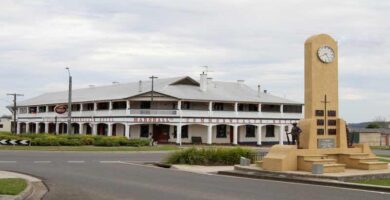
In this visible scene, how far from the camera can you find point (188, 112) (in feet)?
196

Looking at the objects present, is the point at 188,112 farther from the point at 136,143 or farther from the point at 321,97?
the point at 321,97

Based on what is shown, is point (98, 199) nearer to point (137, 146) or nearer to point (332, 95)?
point (332, 95)

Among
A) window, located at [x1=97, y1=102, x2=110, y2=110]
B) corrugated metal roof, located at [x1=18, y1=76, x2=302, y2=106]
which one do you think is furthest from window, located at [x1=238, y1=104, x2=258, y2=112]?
window, located at [x1=97, y1=102, x2=110, y2=110]

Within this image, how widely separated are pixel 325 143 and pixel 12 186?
1260 cm

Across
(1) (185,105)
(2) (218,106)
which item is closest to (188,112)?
(1) (185,105)

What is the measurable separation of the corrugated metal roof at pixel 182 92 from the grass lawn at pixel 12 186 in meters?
42.2

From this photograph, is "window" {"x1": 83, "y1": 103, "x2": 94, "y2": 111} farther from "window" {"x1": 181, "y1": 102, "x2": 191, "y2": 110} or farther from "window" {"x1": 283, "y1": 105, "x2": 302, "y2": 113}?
"window" {"x1": 283, "y1": 105, "x2": 302, "y2": 113}

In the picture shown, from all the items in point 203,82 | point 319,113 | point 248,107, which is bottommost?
point 319,113

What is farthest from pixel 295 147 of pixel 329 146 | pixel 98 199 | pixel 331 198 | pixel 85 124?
pixel 85 124

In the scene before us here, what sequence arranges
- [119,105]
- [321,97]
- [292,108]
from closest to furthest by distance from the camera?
[321,97]
[119,105]
[292,108]

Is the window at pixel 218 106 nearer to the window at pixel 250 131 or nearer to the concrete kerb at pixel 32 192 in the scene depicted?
the window at pixel 250 131

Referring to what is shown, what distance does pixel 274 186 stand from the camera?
17.3m

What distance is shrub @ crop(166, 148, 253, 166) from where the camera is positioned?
27047mm

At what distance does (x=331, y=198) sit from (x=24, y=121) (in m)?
75.1
